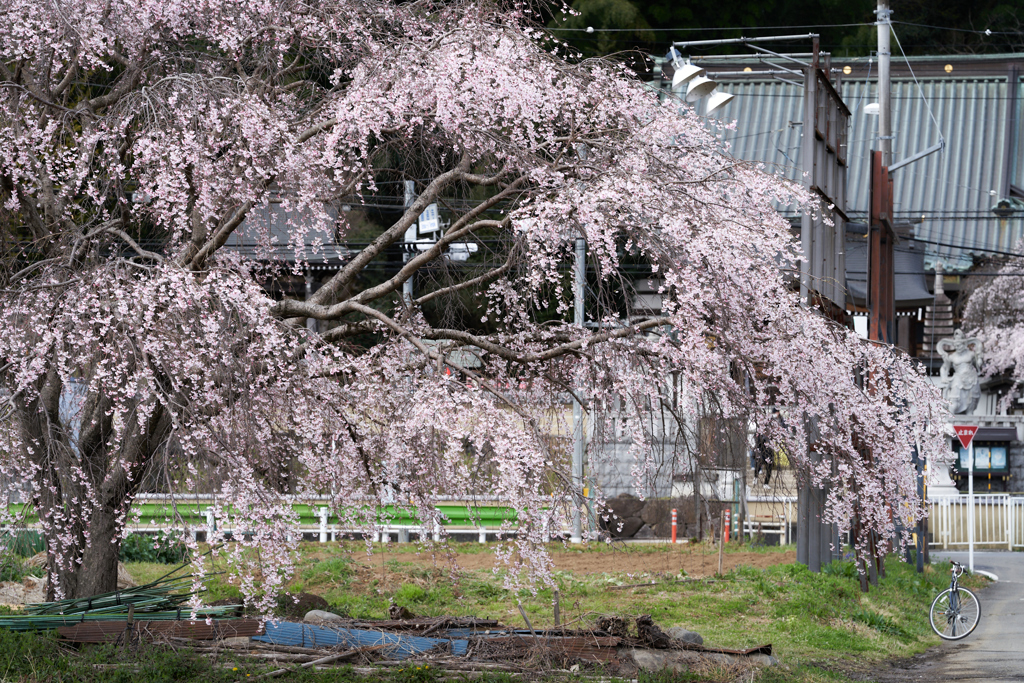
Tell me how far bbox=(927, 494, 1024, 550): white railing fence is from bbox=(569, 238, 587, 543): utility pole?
8.09 metres

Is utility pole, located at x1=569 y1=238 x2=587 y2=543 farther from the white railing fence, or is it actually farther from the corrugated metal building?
the corrugated metal building

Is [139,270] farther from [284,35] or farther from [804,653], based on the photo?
[804,653]

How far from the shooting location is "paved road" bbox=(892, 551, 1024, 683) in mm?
10281

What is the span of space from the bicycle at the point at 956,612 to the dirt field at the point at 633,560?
3245 millimetres

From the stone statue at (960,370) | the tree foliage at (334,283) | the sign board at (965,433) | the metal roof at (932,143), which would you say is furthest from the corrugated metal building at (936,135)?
the tree foliage at (334,283)

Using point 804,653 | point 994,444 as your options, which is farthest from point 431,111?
point 994,444

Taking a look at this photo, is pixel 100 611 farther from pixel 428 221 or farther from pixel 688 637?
pixel 428 221

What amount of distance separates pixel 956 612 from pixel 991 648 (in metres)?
0.76

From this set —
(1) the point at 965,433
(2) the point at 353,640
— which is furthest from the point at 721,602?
(1) the point at 965,433

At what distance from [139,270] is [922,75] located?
24017mm

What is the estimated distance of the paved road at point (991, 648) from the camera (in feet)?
33.7

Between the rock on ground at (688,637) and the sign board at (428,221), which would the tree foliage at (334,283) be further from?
the sign board at (428,221)

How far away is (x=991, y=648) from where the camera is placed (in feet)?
38.8

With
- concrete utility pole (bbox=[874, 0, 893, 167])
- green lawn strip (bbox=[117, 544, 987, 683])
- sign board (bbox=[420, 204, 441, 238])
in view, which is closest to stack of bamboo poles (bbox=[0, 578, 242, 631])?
green lawn strip (bbox=[117, 544, 987, 683])
